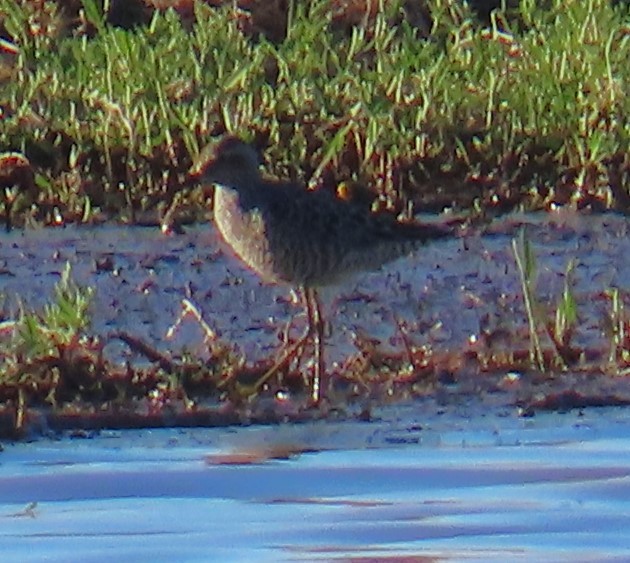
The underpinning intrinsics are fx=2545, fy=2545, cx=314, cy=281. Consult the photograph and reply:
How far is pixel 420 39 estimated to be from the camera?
11320 mm

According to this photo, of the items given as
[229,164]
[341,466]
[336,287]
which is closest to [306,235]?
[336,287]

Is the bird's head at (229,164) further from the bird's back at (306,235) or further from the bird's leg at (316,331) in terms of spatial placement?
the bird's leg at (316,331)

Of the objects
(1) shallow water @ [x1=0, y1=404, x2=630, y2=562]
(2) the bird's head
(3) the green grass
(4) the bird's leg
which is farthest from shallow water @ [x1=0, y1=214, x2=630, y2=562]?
(3) the green grass

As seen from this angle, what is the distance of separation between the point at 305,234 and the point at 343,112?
1.99 meters

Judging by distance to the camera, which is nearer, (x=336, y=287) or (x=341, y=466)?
(x=341, y=466)

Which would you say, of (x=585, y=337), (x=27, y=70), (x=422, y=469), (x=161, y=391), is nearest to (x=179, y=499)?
(x=422, y=469)

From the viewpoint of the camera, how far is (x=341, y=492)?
21.4 ft

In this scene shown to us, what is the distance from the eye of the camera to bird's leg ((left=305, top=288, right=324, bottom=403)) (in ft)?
25.2

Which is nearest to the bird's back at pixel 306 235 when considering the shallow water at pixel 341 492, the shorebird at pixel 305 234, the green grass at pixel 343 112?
the shorebird at pixel 305 234

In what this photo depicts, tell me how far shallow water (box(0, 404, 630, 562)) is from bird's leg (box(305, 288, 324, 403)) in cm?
31

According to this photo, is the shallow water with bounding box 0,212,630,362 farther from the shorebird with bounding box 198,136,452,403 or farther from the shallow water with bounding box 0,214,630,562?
the shorebird with bounding box 198,136,452,403

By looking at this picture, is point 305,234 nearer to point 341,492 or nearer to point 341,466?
point 341,466

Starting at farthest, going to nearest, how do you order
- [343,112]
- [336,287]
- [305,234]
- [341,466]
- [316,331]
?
[343,112], [336,287], [305,234], [316,331], [341,466]

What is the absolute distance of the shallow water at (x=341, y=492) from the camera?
597cm
